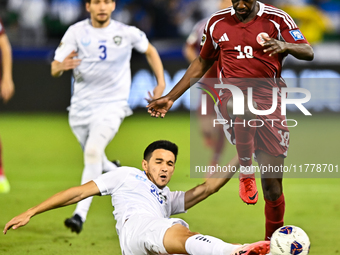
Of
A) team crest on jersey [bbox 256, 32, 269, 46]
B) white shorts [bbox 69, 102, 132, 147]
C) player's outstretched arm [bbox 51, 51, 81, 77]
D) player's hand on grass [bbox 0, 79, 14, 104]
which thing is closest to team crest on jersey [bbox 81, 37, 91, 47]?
player's outstretched arm [bbox 51, 51, 81, 77]

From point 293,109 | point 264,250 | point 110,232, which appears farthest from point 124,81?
point 293,109

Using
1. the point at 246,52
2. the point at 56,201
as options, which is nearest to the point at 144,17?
the point at 246,52

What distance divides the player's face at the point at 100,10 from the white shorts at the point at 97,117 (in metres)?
0.98

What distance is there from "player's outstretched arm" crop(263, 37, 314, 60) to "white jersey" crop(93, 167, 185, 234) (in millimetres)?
1502

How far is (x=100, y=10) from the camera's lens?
22.4ft

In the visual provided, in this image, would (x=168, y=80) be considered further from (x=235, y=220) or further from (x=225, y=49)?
(x=225, y=49)

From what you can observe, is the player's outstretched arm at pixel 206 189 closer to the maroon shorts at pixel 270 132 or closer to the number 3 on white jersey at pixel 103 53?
the maroon shorts at pixel 270 132

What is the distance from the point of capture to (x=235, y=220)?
700 cm

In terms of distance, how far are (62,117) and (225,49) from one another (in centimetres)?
1142

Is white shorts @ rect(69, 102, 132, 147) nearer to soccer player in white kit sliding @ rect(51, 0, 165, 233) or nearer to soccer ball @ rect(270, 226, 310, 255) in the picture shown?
soccer player in white kit sliding @ rect(51, 0, 165, 233)

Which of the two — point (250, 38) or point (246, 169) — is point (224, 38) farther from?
point (246, 169)

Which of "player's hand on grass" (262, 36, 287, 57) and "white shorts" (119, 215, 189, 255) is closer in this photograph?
"white shorts" (119, 215, 189, 255)

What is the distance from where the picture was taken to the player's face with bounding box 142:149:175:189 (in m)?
5.03

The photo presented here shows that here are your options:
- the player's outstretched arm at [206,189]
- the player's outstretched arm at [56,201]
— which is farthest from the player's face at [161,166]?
the player's outstretched arm at [56,201]
